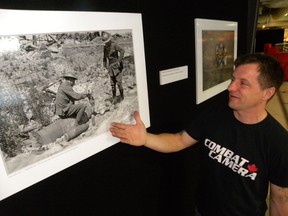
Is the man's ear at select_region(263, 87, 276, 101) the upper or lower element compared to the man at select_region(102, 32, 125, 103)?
lower

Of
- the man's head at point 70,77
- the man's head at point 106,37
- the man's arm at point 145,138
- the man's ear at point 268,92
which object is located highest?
the man's head at point 106,37

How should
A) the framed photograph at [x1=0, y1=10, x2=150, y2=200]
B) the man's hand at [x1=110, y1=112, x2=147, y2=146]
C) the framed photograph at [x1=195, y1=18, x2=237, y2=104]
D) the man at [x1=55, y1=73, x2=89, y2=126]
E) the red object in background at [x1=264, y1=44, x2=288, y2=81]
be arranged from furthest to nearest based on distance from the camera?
the red object in background at [x1=264, y1=44, x2=288, y2=81] → the framed photograph at [x1=195, y1=18, x2=237, y2=104] → the man's hand at [x1=110, y1=112, x2=147, y2=146] → the man at [x1=55, y1=73, x2=89, y2=126] → the framed photograph at [x1=0, y1=10, x2=150, y2=200]

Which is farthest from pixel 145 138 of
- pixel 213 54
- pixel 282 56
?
pixel 282 56

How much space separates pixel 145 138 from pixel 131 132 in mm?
110

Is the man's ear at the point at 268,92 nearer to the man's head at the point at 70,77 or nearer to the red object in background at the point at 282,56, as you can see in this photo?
the man's head at the point at 70,77

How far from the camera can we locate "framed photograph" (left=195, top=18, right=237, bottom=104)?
5.54ft

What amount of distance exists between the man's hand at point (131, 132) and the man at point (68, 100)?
21 cm

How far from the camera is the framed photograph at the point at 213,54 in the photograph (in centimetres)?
169

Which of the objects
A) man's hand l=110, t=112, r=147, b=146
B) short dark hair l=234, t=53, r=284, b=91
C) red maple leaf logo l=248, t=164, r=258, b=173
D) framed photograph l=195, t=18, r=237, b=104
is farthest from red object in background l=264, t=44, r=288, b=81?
man's hand l=110, t=112, r=147, b=146

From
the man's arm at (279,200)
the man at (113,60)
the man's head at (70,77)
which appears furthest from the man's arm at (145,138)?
the man's arm at (279,200)

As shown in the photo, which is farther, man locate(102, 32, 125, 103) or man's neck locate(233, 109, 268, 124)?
man's neck locate(233, 109, 268, 124)

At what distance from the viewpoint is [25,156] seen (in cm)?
81

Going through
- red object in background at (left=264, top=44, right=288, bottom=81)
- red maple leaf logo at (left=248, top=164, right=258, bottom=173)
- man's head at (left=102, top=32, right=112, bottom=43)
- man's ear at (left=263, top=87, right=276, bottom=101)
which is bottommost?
red object in background at (left=264, top=44, right=288, bottom=81)

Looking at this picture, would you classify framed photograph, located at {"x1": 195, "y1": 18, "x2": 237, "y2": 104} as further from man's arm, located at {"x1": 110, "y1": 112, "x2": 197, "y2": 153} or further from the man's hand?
the man's hand
